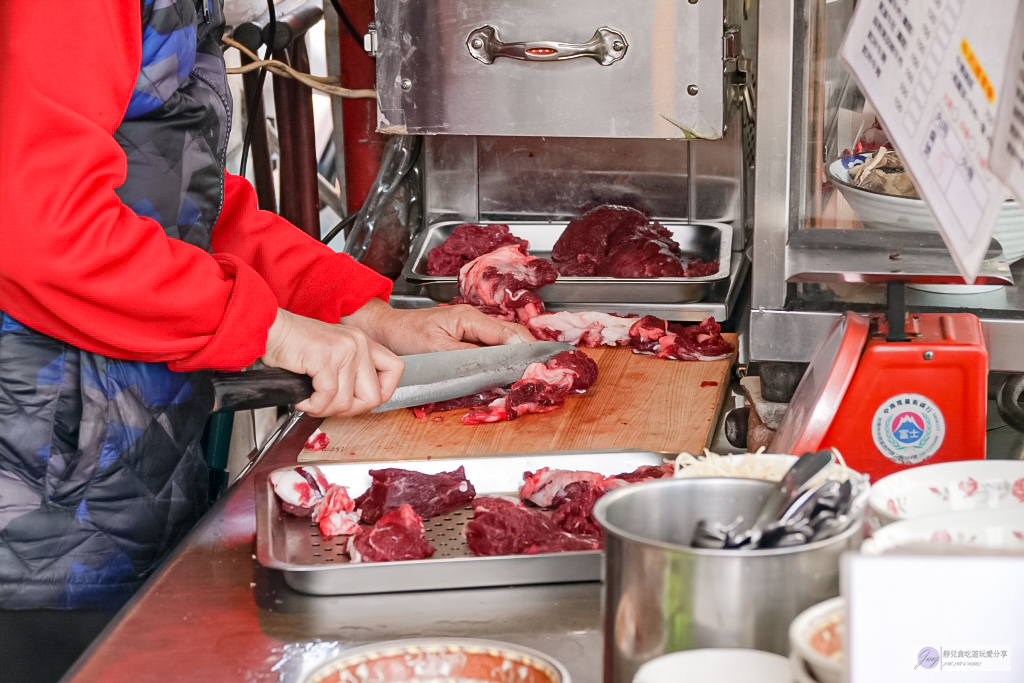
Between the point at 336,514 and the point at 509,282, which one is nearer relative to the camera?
the point at 336,514

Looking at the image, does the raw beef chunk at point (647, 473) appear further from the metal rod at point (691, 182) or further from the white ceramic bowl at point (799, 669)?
the metal rod at point (691, 182)

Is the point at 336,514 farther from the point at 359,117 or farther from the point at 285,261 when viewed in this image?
the point at 359,117

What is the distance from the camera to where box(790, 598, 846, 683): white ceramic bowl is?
0.68m

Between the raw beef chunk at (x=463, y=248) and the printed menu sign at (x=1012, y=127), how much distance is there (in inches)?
71.0

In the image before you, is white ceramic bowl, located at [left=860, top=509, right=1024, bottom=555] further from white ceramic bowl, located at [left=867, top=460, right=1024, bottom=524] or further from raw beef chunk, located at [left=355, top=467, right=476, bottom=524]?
raw beef chunk, located at [left=355, top=467, right=476, bottom=524]

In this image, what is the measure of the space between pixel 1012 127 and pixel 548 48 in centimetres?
177

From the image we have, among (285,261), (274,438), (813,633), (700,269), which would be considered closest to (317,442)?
(274,438)

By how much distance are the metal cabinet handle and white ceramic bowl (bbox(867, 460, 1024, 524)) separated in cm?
155

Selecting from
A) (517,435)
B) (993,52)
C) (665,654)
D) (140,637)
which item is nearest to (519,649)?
(665,654)

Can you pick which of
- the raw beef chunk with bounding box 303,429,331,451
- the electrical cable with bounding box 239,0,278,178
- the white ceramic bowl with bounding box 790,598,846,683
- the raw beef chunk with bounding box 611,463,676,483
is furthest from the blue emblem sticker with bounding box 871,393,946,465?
the electrical cable with bounding box 239,0,278,178

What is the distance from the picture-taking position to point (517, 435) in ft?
6.32

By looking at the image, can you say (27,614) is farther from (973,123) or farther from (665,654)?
(973,123)

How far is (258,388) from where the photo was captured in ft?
5.53

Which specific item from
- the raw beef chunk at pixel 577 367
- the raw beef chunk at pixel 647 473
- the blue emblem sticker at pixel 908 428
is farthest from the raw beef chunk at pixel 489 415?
the blue emblem sticker at pixel 908 428
